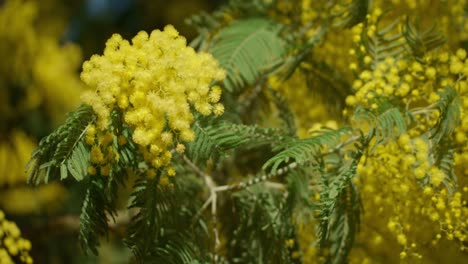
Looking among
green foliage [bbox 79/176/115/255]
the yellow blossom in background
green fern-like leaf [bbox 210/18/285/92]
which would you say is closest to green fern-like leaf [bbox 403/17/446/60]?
green fern-like leaf [bbox 210/18/285/92]

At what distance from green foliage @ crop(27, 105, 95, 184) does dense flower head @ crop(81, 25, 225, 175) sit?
0.03 meters

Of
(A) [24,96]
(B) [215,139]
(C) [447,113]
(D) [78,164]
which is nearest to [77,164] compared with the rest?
(D) [78,164]

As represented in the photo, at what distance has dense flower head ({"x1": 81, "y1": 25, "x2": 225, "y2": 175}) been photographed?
875 mm

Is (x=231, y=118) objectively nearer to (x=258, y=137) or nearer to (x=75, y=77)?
(x=258, y=137)

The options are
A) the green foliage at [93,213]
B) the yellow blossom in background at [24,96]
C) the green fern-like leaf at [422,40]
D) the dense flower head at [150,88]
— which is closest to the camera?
the dense flower head at [150,88]

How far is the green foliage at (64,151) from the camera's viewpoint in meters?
0.91

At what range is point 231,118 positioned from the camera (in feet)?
4.38

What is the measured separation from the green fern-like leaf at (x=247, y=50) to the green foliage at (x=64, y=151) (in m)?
0.41

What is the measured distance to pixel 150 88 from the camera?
90cm

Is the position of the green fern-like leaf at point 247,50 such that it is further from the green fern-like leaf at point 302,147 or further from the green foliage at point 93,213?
the green foliage at point 93,213

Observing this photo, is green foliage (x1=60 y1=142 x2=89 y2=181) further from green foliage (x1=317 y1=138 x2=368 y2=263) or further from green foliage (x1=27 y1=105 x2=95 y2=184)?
green foliage (x1=317 y1=138 x2=368 y2=263)

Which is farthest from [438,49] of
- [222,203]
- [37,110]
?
[37,110]

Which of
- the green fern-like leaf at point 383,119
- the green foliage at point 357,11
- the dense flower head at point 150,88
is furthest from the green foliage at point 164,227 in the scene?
the green foliage at point 357,11

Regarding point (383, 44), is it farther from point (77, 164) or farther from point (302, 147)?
point (77, 164)
